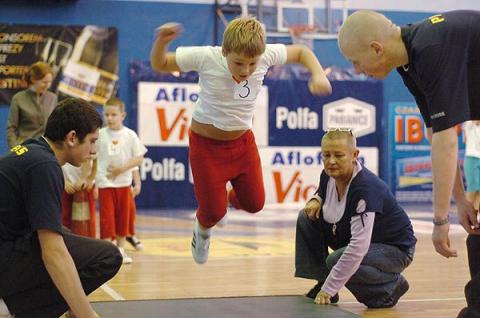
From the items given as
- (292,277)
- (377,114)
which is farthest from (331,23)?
(292,277)

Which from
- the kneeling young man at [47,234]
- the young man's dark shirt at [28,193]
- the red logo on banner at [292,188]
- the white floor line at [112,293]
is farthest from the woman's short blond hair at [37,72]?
the red logo on banner at [292,188]

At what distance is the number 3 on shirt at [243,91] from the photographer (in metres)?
4.21

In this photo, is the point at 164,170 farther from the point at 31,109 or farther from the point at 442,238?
the point at 442,238

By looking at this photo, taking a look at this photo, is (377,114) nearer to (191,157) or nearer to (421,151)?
(421,151)

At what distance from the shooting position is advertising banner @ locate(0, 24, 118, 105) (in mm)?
10953

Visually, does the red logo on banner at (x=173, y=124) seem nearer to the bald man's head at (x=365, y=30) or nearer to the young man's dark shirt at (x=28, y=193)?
the young man's dark shirt at (x=28, y=193)

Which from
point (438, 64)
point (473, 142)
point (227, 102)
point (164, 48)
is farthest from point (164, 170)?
point (438, 64)

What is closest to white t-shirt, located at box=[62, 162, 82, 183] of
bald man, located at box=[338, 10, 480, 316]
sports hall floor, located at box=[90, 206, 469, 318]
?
sports hall floor, located at box=[90, 206, 469, 318]

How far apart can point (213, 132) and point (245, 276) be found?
144cm

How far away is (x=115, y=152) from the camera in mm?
6578

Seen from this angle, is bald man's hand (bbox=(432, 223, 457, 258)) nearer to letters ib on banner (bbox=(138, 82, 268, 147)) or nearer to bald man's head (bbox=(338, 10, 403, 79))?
bald man's head (bbox=(338, 10, 403, 79))

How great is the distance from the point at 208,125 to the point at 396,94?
892cm

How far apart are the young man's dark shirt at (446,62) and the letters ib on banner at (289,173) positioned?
9.05 meters

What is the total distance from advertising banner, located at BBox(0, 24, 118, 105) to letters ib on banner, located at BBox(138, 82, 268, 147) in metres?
0.55
